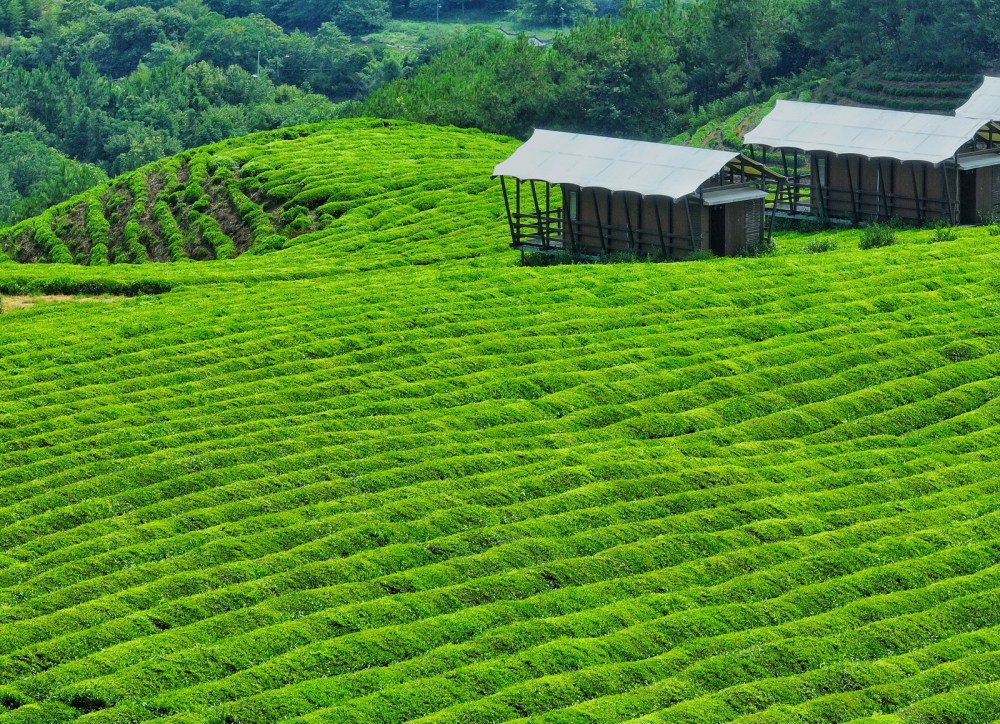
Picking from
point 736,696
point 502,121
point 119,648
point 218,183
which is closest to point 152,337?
point 119,648

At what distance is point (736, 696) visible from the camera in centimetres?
2986

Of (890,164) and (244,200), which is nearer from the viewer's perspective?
(890,164)

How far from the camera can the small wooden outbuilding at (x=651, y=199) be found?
65.1 metres

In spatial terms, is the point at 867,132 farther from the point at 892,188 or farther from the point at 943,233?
the point at 943,233

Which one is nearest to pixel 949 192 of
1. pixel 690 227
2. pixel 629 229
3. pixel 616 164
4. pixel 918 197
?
A: pixel 918 197

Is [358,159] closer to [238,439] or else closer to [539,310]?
[539,310]

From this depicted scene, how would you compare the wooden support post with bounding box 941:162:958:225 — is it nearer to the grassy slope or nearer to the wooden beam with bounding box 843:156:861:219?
the grassy slope

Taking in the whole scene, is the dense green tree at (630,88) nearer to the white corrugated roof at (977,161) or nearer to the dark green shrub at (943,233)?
the white corrugated roof at (977,161)

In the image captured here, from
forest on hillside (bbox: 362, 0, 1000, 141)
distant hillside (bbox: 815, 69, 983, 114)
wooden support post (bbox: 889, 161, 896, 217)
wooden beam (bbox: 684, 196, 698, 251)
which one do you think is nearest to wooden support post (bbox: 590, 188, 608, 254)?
wooden beam (bbox: 684, 196, 698, 251)

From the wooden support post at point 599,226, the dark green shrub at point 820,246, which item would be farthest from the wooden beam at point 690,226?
the dark green shrub at point 820,246

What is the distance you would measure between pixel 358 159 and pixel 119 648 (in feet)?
257

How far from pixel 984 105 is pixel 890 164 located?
45.9ft

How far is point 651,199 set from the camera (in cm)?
6644

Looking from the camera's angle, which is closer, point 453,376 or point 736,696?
point 736,696
